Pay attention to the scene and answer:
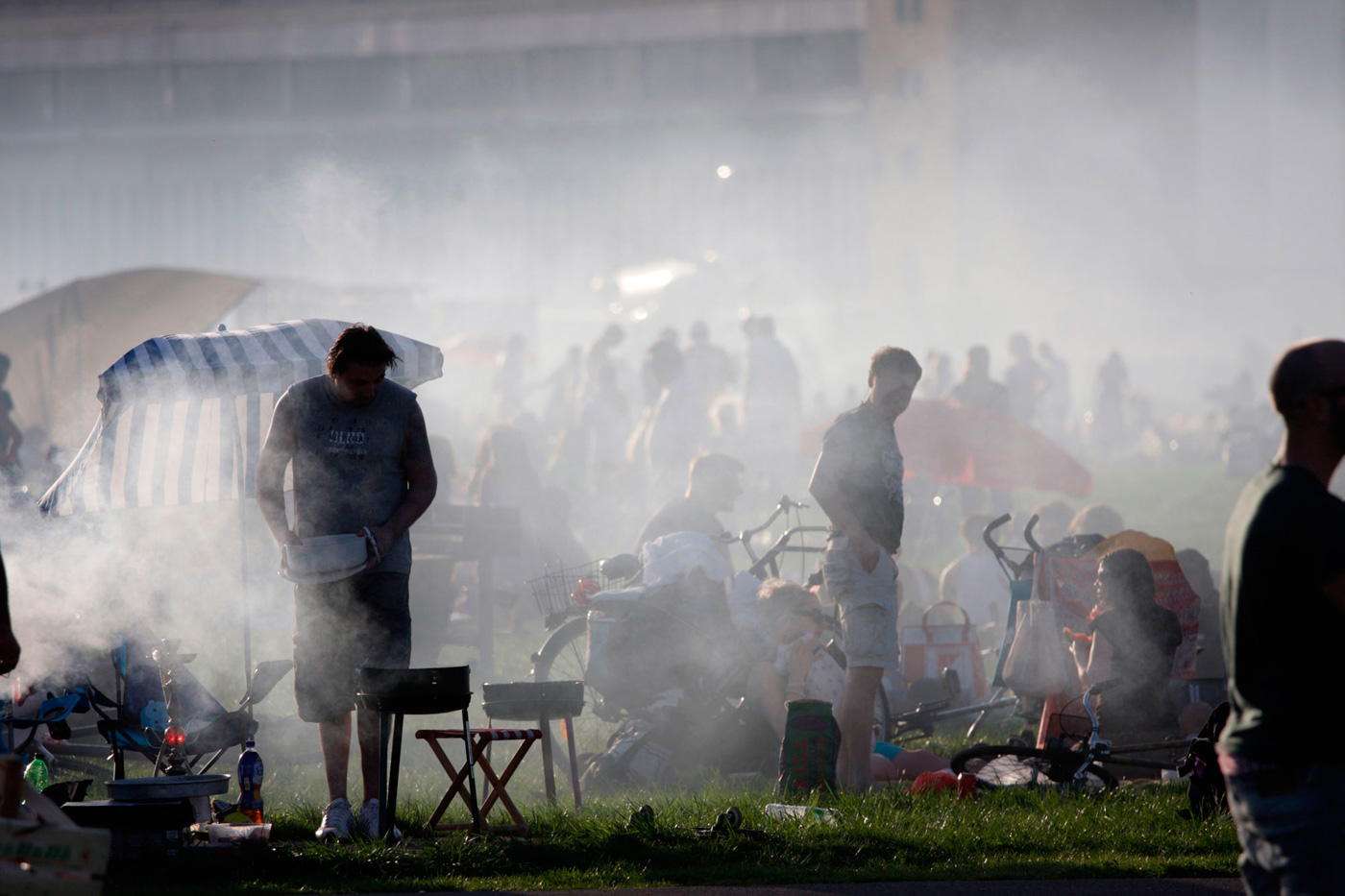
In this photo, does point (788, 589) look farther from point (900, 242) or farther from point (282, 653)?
point (900, 242)

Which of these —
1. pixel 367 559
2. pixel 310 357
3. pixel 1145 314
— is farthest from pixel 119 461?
pixel 1145 314

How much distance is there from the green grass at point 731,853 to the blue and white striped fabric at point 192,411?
2514 mm

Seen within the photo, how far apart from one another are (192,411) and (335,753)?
300cm

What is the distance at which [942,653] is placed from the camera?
8.75 metres

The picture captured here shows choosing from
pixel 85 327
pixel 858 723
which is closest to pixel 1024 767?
pixel 858 723

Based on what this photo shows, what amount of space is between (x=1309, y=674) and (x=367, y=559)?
11.6 feet

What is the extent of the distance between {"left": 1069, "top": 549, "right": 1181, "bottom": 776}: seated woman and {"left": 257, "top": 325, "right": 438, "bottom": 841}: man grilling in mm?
3704

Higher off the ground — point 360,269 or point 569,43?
point 569,43

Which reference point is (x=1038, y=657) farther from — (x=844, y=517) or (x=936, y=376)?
(x=936, y=376)

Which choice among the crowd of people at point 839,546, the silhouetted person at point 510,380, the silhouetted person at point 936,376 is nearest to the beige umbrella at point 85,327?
the crowd of people at point 839,546

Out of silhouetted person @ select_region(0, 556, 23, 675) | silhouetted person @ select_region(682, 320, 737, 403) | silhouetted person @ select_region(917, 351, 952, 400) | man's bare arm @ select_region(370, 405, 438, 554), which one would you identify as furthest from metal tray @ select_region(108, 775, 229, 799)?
silhouetted person @ select_region(917, 351, 952, 400)

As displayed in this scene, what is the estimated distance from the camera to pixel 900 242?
24.6 meters

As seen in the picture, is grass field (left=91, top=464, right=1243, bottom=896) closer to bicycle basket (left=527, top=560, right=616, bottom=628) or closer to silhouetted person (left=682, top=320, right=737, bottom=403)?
bicycle basket (left=527, top=560, right=616, bottom=628)

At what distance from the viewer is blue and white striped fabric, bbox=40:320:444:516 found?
22.0 feet
